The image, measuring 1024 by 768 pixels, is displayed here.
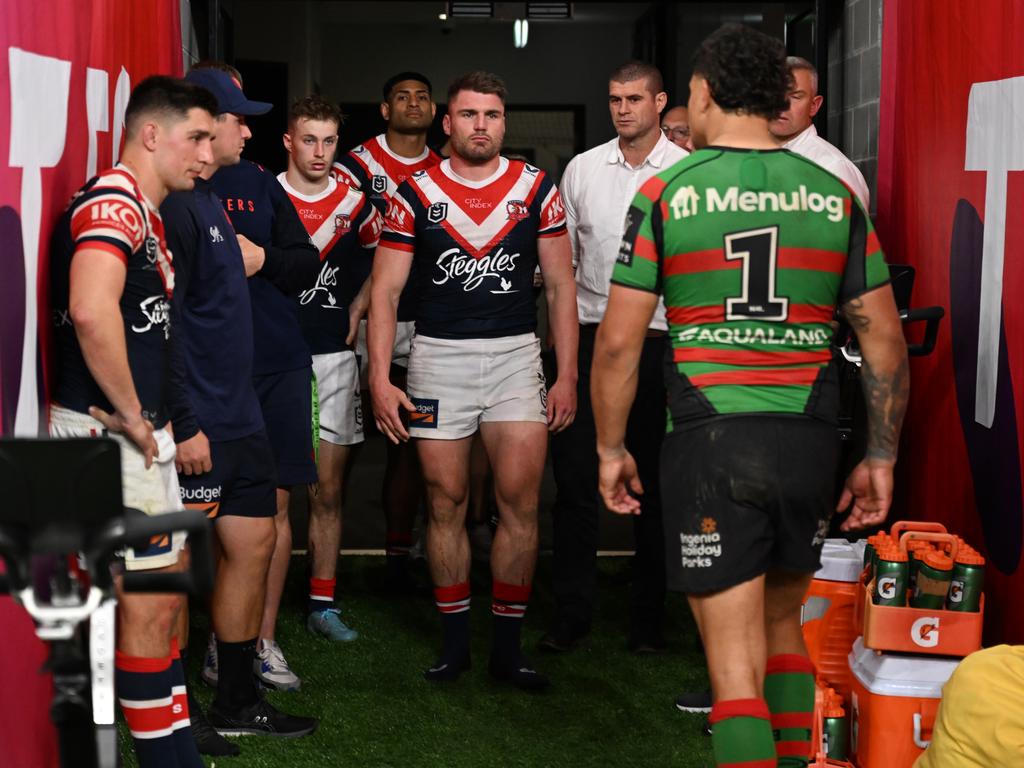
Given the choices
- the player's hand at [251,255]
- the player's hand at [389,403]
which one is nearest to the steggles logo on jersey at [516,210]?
the player's hand at [389,403]

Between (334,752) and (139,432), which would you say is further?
(334,752)

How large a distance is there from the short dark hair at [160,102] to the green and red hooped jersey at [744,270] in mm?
957

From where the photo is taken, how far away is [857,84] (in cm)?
505

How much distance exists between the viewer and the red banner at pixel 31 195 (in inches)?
102

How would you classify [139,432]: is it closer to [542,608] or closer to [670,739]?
[670,739]

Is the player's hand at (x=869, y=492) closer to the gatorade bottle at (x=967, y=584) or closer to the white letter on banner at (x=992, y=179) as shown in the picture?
the gatorade bottle at (x=967, y=584)

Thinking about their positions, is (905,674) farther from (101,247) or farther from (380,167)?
(380,167)

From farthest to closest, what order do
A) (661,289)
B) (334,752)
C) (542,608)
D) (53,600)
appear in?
(542,608) → (334,752) → (661,289) → (53,600)

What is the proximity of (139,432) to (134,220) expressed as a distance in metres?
0.42

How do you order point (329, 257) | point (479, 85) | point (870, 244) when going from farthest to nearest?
point (329, 257)
point (479, 85)
point (870, 244)

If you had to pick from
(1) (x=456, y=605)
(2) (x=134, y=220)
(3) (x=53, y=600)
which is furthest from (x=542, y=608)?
(3) (x=53, y=600)

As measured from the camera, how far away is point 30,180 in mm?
2662

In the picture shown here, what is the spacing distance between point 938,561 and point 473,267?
149 cm

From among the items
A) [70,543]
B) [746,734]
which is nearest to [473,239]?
[746,734]
